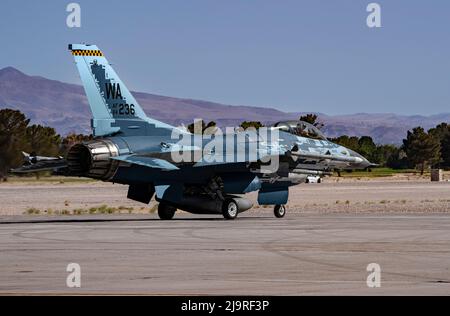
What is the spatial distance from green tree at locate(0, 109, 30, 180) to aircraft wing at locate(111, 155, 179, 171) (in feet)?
224

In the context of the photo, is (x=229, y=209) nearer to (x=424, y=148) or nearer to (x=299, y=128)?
(x=299, y=128)

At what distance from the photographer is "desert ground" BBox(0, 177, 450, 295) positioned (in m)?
15.5

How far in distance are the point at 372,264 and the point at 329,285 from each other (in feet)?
10.9

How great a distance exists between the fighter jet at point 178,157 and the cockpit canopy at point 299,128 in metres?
0.04

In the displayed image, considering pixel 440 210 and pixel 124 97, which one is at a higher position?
pixel 124 97

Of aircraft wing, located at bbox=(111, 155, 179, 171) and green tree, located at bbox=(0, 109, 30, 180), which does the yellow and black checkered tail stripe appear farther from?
green tree, located at bbox=(0, 109, 30, 180)

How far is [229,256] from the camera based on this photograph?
2067 centimetres

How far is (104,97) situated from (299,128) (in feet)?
25.3

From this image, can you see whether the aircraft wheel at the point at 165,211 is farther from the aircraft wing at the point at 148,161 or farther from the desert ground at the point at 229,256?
the aircraft wing at the point at 148,161

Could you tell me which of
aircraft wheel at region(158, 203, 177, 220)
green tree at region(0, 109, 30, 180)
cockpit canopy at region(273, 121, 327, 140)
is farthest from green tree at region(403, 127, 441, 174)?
aircraft wheel at region(158, 203, 177, 220)

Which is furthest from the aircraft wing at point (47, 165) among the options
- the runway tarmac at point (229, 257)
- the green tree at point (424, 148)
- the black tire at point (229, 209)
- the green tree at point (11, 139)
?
the green tree at point (424, 148)
